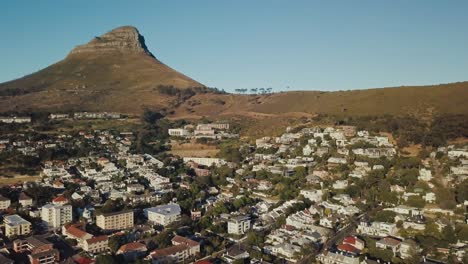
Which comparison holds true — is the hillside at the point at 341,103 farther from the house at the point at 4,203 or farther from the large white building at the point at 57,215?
the house at the point at 4,203

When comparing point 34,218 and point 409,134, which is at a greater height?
point 409,134

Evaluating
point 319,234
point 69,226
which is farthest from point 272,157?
point 69,226

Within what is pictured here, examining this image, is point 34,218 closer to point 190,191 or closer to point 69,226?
point 69,226

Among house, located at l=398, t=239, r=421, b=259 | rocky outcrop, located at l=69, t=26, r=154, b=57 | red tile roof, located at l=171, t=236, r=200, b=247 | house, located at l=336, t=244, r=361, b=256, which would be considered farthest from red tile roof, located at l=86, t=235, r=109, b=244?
rocky outcrop, located at l=69, t=26, r=154, b=57

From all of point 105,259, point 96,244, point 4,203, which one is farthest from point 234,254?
point 4,203

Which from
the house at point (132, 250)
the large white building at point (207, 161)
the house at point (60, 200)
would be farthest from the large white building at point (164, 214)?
the large white building at point (207, 161)

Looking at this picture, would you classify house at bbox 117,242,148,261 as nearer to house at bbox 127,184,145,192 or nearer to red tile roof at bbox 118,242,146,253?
red tile roof at bbox 118,242,146,253
